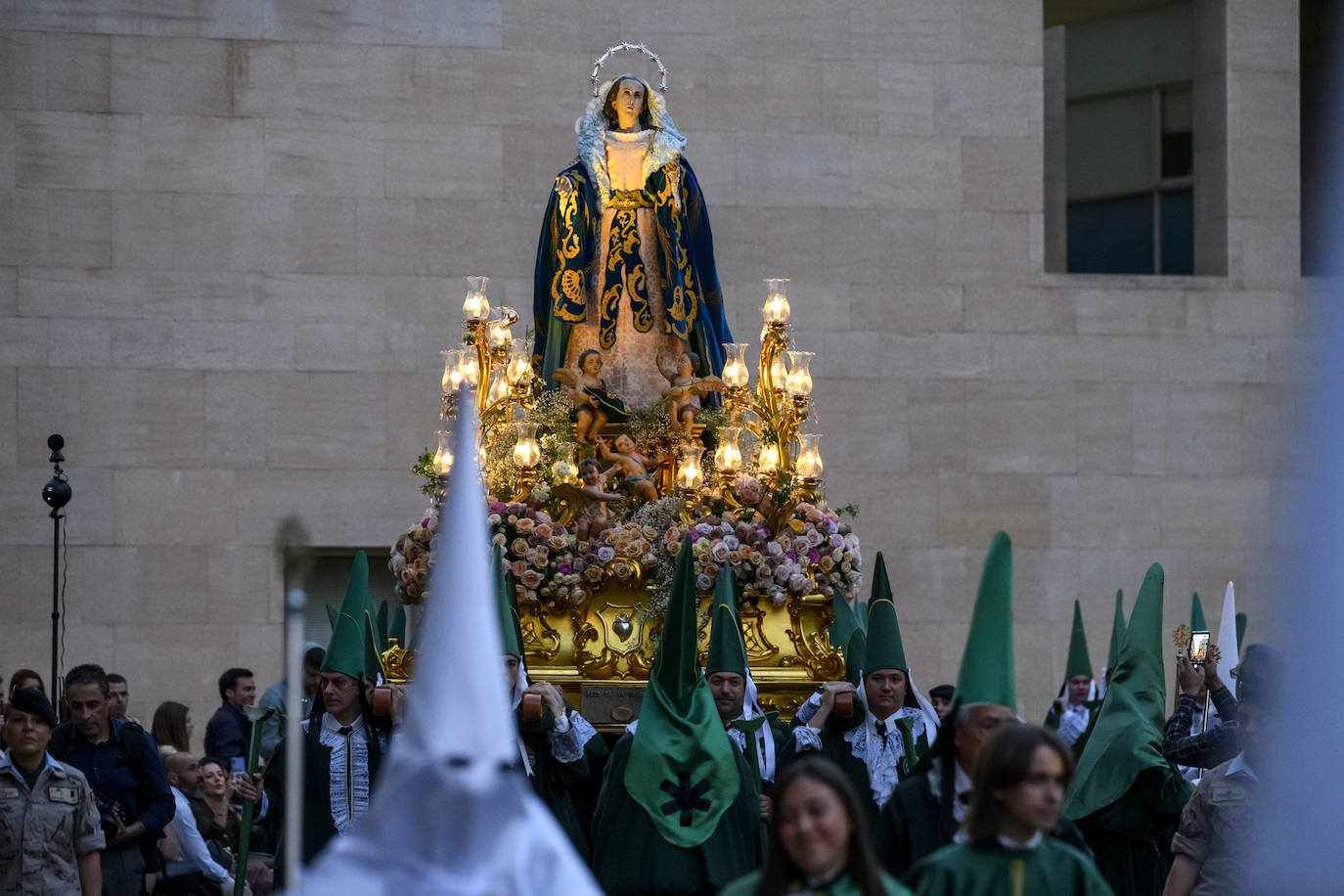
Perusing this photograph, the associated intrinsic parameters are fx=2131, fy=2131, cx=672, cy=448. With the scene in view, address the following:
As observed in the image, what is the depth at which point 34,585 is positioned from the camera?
1661cm

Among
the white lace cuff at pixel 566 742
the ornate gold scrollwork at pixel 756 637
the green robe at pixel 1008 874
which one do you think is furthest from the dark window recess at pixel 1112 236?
the green robe at pixel 1008 874

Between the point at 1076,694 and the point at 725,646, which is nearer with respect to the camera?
the point at 725,646

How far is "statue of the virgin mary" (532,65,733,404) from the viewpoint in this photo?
508 inches

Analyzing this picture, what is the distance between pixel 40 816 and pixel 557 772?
2.31 metres

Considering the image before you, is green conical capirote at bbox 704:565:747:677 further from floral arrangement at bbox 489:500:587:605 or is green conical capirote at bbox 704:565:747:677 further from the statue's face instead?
the statue's face

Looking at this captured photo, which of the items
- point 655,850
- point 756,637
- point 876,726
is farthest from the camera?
point 756,637

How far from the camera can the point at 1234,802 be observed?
24.4 ft

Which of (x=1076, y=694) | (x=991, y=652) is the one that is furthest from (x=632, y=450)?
(x=991, y=652)

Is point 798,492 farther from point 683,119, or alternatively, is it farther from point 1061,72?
point 1061,72

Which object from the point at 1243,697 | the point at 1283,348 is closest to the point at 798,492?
the point at 1243,697

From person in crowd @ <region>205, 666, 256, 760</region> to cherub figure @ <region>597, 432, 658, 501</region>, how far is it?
2.69 meters

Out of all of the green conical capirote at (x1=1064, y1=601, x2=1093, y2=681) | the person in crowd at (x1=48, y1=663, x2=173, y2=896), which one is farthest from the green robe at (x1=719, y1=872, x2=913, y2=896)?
the green conical capirote at (x1=1064, y1=601, x2=1093, y2=681)

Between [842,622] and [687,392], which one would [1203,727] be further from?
[687,392]

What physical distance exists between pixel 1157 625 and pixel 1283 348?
415 inches
